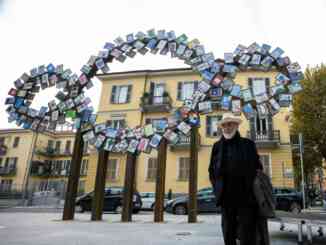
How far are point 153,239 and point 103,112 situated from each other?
1880cm

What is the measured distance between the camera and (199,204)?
457 inches

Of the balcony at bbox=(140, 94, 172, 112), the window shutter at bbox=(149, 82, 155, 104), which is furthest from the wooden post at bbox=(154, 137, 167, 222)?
the window shutter at bbox=(149, 82, 155, 104)

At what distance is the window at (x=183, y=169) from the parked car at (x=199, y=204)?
6.72 meters

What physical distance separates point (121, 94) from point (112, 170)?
6.41 m

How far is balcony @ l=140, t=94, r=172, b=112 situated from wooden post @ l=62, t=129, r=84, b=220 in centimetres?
1332

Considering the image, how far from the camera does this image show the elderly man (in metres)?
2.51

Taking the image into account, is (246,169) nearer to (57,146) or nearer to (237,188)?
(237,188)

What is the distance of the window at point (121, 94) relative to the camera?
22.1 meters

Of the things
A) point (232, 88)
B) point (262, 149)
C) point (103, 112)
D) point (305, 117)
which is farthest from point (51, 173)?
point (232, 88)

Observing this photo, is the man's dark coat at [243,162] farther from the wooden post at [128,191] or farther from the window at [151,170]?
the window at [151,170]

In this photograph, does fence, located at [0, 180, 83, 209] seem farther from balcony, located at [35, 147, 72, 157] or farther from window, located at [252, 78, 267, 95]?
window, located at [252, 78, 267, 95]

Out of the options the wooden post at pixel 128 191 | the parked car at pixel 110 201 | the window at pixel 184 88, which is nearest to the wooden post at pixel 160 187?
the wooden post at pixel 128 191

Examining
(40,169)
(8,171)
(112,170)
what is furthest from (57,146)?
(112,170)

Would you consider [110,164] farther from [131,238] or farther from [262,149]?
[131,238]
